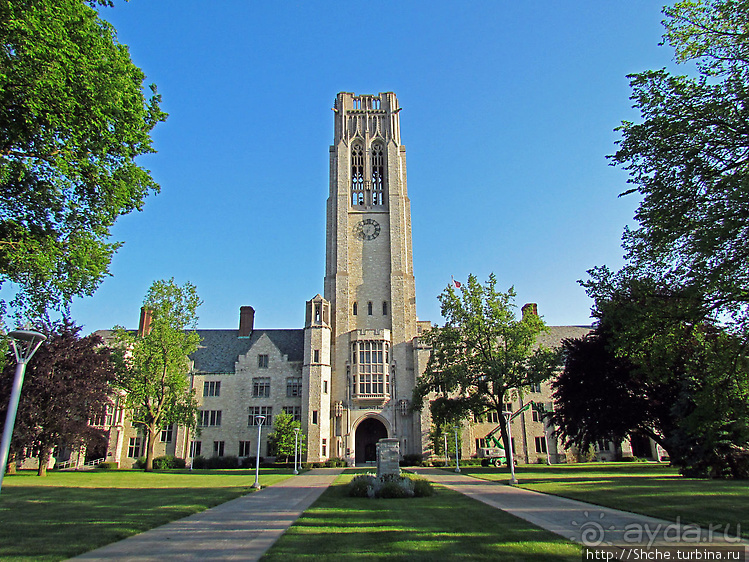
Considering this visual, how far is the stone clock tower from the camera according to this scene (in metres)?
50.0

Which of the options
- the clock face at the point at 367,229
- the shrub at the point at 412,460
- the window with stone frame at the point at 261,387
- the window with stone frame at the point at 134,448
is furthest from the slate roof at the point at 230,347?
the shrub at the point at 412,460

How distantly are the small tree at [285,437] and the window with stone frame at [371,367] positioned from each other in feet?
23.3

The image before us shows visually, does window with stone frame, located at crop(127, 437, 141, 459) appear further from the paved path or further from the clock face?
the paved path

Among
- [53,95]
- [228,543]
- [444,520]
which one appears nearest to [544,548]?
[444,520]

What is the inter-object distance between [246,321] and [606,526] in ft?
175

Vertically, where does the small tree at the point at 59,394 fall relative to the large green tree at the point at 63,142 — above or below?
below

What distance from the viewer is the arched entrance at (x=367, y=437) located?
5344cm

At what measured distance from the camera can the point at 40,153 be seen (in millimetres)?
14852

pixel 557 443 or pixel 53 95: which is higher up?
pixel 53 95

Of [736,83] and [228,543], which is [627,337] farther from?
[228,543]

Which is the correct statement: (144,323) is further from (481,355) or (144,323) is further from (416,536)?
(416,536)

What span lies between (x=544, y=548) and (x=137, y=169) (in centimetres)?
1637

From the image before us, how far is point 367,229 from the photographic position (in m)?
57.3

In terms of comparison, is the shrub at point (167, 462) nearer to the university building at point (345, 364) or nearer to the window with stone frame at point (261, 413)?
the university building at point (345, 364)
